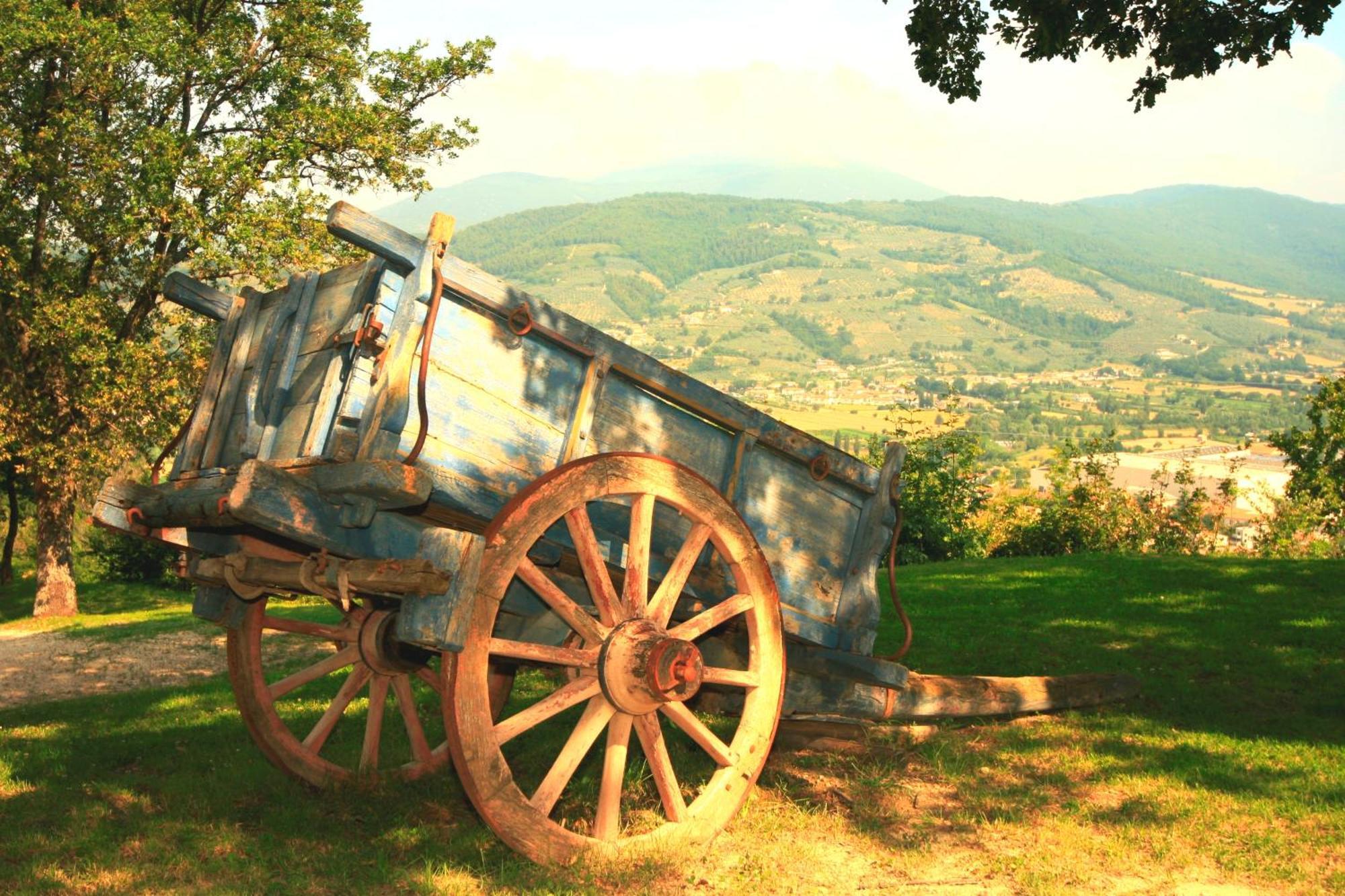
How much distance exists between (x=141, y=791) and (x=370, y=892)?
198cm

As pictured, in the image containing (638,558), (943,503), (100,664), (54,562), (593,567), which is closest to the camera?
(593,567)

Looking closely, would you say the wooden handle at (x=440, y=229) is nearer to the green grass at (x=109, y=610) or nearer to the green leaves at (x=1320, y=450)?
the green grass at (x=109, y=610)

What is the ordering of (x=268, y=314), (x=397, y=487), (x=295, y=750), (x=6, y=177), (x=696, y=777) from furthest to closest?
(x=6, y=177)
(x=696, y=777)
(x=295, y=750)
(x=268, y=314)
(x=397, y=487)

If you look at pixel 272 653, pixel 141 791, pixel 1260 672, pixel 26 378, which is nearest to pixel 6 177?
pixel 26 378

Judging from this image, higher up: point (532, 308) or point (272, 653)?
point (532, 308)

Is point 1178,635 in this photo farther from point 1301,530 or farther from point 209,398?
point 1301,530

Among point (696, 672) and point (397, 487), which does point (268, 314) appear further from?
point (696, 672)

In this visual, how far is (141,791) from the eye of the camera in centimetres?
579

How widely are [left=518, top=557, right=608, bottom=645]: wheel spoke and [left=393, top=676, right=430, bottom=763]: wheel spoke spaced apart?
1.82 metres

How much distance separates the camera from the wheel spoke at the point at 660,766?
4664 millimetres

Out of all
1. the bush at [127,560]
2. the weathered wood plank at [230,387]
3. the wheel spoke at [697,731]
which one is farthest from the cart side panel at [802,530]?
the bush at [127,560]

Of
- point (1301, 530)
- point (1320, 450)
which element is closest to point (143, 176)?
point (1301, 530)

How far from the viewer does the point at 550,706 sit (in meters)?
4.36

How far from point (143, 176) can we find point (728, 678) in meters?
14.9
